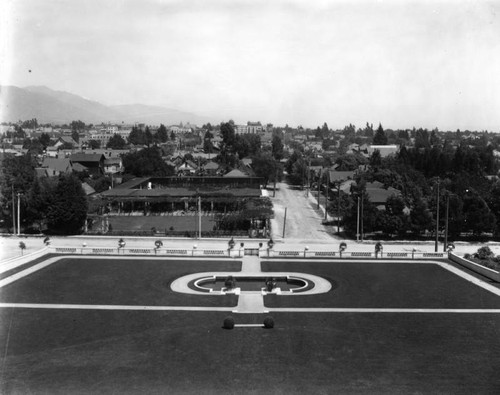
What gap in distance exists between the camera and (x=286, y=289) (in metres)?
33.6

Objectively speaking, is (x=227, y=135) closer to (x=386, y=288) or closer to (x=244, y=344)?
(x=386, y=288)

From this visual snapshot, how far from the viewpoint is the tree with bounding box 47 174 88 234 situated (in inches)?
2099

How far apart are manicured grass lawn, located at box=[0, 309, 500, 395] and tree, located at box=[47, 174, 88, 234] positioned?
26912mm

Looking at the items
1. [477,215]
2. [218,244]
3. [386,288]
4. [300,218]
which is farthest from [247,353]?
[300,218]

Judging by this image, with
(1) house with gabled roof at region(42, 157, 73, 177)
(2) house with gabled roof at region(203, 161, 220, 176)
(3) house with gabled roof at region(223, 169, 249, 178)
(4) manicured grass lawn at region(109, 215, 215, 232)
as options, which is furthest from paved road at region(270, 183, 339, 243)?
(1) house with gabled roof at region(42, 157, 73, 177)

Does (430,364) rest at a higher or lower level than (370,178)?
lower

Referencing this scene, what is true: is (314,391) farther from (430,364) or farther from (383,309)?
(383,309)

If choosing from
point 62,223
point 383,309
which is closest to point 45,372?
point 383,309

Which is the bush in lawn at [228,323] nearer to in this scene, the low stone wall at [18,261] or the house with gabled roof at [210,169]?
the low stone wall at [18,261]

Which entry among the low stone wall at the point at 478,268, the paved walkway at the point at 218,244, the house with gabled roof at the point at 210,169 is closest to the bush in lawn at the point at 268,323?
the low stone wall at the point at 478,268

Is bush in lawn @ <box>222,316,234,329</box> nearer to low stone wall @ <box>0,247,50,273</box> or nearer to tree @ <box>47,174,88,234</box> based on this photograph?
low stone wall @ <box>0,247,50,273</box>

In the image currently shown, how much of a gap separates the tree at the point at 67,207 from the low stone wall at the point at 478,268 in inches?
1533

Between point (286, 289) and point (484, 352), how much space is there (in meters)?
13.9

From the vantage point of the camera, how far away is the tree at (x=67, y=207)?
53312mm
